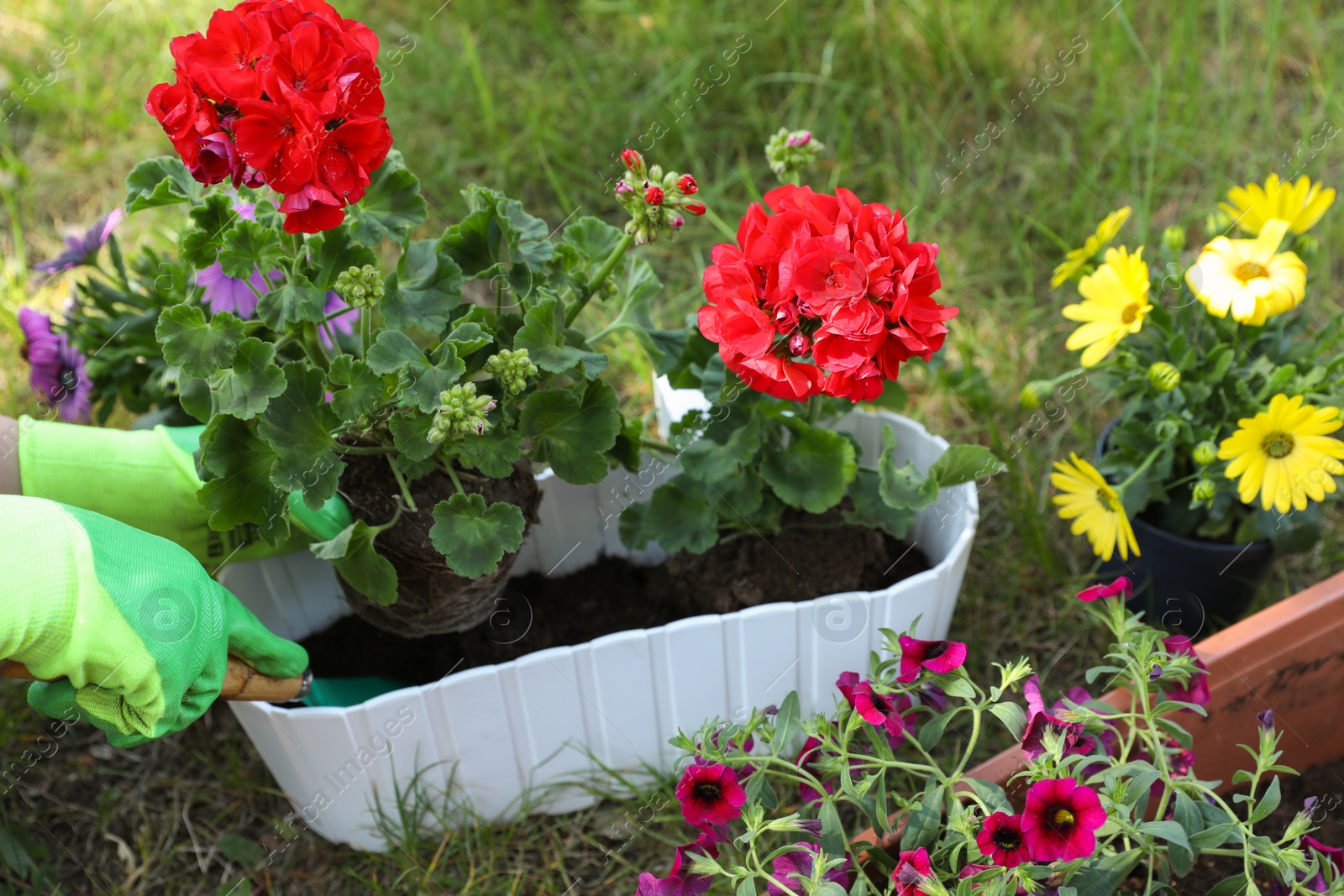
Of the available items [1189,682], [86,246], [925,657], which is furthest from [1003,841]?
[86,246]

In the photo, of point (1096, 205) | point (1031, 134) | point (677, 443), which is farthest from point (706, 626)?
point (1031, 134)

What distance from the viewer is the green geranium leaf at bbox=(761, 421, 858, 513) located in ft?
3.63

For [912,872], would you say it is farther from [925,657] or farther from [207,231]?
[207,231]

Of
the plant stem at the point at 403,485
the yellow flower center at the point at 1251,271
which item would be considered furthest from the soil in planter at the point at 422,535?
the yellow flower center at the point at 1251,271

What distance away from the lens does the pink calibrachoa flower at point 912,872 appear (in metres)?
0.80

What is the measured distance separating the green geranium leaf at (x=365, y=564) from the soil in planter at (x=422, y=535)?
2.2 inches

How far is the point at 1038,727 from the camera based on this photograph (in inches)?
35.6

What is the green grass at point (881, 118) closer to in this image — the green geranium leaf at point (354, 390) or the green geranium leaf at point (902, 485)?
the green geranium leaf at point (902, 485)

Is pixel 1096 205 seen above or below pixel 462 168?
below

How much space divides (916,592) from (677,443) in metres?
0.30

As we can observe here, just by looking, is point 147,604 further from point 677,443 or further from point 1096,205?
point 1096,205

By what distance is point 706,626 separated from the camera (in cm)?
110

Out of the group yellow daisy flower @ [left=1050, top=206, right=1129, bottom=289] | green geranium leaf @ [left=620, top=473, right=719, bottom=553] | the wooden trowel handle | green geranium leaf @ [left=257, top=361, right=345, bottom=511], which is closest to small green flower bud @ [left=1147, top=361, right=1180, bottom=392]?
yellow daisy flower @ [left=1050, top=206, right=1129, bottom=289]

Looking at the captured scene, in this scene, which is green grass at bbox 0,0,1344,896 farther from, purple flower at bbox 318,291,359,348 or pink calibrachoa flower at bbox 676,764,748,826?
pink calibrachoa flower at bbox 676,764,748,826
